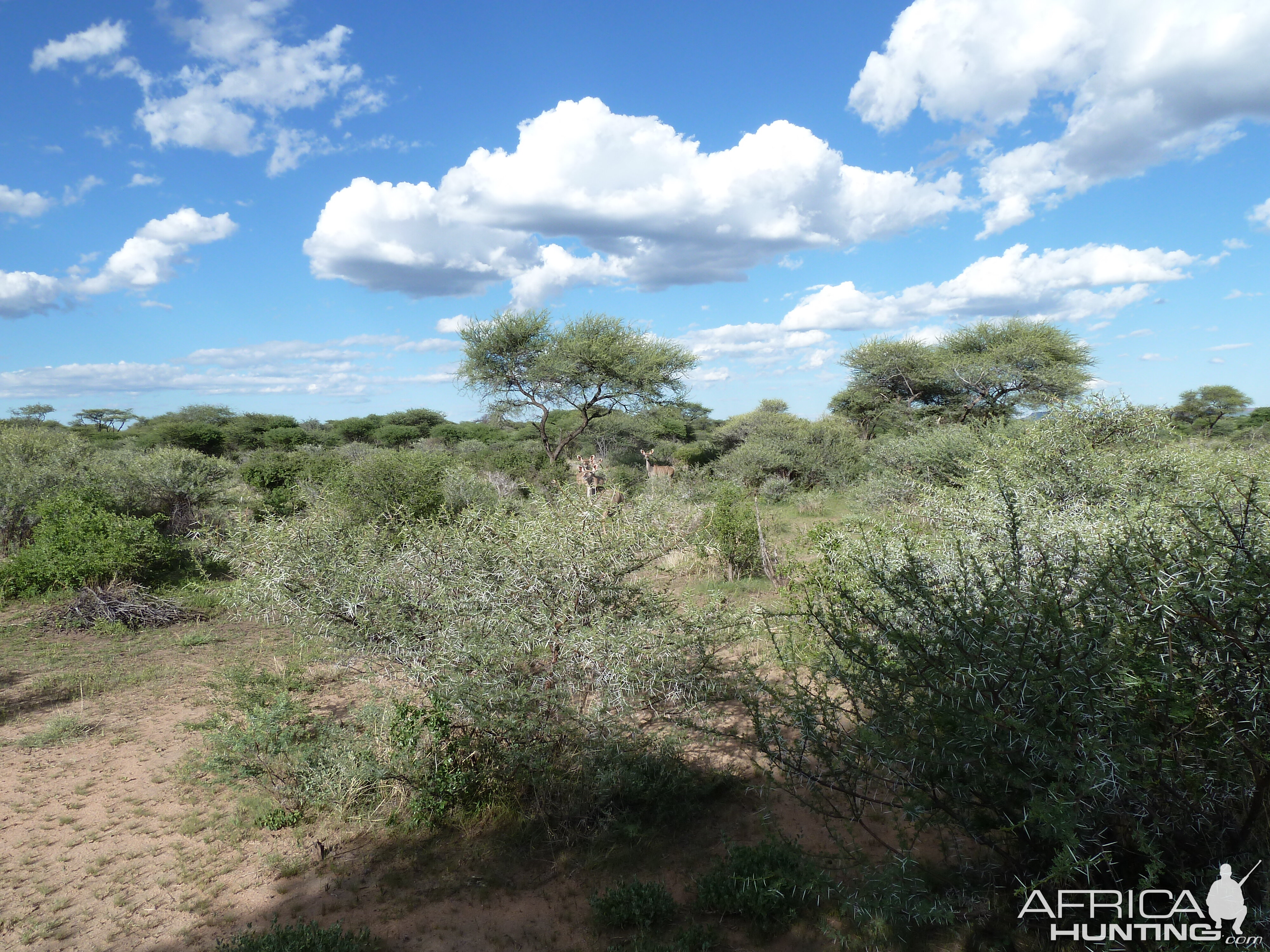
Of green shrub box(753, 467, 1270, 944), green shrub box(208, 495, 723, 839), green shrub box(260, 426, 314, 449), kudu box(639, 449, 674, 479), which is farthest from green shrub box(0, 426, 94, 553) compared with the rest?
green shrub box(260, 426, 314, 449)

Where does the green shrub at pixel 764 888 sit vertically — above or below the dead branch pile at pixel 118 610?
below

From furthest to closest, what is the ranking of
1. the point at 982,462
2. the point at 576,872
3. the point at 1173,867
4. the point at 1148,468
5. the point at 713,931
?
the point at 982,462, the point at 1148,468, the point at 576,872, the point at 713,931, the point at 1173,867

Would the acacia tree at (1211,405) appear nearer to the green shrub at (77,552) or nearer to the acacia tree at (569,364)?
the acacia tree at (569,364)

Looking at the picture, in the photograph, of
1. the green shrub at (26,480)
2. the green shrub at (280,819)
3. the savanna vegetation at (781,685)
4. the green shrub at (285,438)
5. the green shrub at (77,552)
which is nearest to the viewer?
the savanna vegetation at (781,685)

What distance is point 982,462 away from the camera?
28.3ft

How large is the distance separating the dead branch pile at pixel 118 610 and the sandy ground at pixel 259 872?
161 inches

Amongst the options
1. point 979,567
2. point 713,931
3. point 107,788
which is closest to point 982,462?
point 979,567

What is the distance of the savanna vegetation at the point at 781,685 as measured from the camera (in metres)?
2.40

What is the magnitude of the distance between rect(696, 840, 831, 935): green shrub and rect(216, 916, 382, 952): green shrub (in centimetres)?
181

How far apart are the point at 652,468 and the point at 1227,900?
20955 mm

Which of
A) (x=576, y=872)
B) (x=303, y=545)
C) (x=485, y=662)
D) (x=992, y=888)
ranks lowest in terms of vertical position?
(x=576, y=872)

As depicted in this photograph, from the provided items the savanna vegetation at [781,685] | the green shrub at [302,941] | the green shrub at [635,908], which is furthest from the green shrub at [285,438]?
the green shrub at [635,908]

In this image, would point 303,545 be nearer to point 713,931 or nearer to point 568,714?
point 568,714

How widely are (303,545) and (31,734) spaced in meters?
3.20
